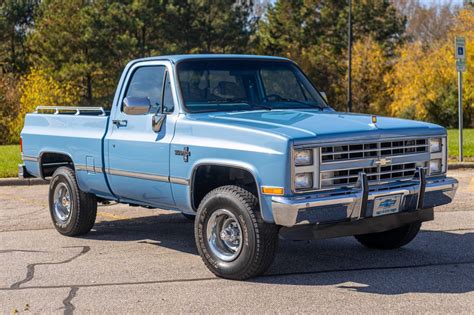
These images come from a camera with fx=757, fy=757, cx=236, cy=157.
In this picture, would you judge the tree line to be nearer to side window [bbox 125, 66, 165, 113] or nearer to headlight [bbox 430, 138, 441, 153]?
side window [bbox 125, 66, 165, 113]

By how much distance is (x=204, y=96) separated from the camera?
24.4 ft

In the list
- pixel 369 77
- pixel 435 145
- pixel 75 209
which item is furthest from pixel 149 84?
pixel 369 77

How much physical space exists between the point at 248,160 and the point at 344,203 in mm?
860

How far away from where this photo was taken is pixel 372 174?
6469 mm

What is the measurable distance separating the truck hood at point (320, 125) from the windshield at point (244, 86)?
0.29 metres

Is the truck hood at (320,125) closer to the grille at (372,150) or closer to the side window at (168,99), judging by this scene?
the grille at (372,150)

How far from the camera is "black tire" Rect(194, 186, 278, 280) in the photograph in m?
6.25

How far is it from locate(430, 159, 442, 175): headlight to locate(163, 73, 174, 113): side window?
2.51m

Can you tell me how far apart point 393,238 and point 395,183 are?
1.21 m

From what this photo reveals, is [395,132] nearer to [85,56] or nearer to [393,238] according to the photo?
[393,238]

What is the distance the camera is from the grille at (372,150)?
6.24 meters

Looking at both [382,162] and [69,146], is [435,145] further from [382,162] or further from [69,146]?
[69,146]

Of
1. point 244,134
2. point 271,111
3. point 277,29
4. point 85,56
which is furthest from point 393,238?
point 277,29

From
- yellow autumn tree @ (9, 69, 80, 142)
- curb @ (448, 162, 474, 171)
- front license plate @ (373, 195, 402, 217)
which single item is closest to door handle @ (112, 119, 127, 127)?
front license plate @ (373, 195, 402, 217)
